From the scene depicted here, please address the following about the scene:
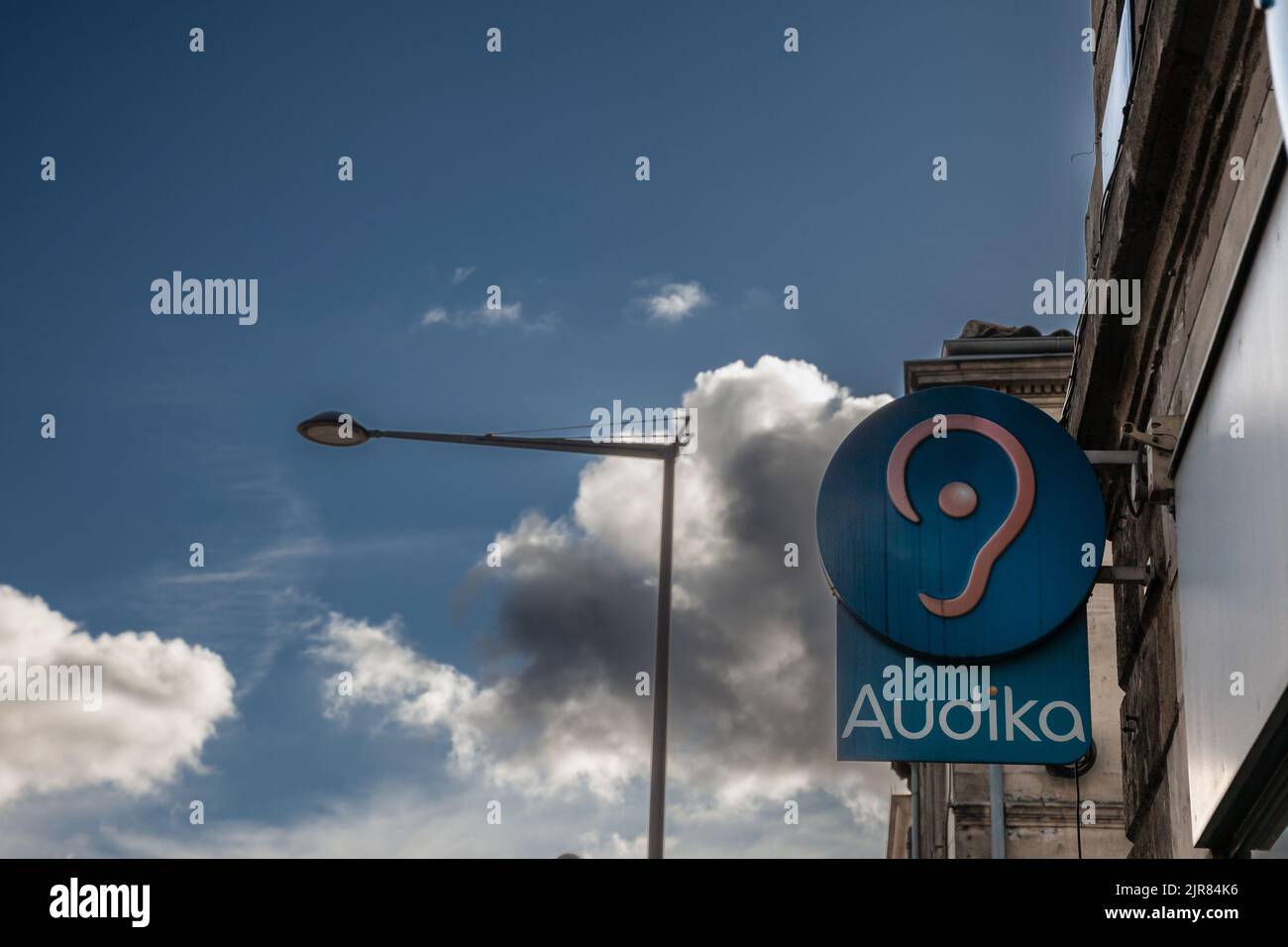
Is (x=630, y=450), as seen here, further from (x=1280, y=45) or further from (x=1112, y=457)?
(x=1280, y=45)

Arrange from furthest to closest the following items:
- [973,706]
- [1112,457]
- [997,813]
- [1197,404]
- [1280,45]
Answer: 1. [997,813]
2. [1112,457]
3. [973,706]
4. [1197,404]
5. [1280,45]

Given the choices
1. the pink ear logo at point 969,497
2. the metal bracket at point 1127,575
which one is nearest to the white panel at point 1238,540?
the pink ear logo at point 969,497

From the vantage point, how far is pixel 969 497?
10.8 meters

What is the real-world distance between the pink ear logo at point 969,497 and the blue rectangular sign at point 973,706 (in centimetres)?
41

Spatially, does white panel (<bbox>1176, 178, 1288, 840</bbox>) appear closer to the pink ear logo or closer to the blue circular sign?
the blue circular sign

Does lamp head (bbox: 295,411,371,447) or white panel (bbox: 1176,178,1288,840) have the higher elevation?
lamp head (bbox: 295,411,371,447)

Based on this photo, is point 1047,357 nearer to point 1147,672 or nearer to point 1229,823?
point 1147,672

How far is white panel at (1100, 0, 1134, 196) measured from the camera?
37.8 ft

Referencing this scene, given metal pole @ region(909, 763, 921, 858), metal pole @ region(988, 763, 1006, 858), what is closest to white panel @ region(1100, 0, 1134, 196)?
metal pole @ region(988, 763, 1006, 858)

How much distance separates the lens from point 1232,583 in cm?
774

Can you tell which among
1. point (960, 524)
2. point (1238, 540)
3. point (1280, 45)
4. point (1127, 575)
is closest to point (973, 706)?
point (960, 524)

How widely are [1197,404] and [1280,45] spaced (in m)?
4.19

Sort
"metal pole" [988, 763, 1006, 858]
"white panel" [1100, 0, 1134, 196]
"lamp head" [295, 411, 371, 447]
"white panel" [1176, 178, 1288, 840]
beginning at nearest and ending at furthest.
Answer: "white panel" [1176, 178, 1288, 840] < "white panel" [1100, 0, 1134, 196] < "lamp head" [295, 411, 371, 447] < "metal pole" [988, 763, 1006, 858]
